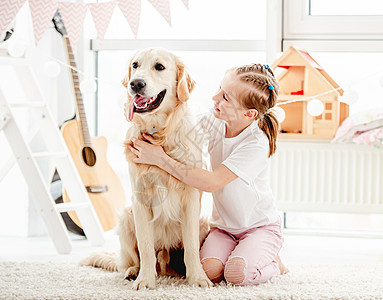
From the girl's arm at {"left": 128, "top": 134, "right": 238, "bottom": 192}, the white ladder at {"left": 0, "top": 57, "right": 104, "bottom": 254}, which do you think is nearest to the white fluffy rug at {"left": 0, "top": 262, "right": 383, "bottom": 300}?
the girl's arm at {"left": 128, "top": 134, "right": 238, "bottom": 192}

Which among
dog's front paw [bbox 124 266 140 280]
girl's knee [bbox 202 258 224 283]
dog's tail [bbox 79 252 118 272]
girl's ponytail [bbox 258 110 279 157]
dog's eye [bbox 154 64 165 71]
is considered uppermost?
dog's eye [bbox 154 64 165 71]

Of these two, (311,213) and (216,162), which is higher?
(216,162)

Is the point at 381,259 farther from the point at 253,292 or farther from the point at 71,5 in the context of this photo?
the point at 71,5

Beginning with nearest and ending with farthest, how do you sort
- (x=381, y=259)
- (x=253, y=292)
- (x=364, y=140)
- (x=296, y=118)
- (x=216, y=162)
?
(x=253, y=292), (x=216, y=162), (x=381, y=259), (x=364, y=140), (x=296, y=118)

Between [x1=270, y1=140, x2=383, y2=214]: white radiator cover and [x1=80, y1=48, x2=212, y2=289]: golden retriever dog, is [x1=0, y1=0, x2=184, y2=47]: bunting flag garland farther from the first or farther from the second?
[x1=270, y1=140, x2=383, y2=214]: white radiator cover

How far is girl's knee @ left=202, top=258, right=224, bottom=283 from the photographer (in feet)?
6.06

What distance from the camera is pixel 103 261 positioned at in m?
2.12

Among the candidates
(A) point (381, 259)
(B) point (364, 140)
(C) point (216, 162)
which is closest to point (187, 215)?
(C) point (216, 162)

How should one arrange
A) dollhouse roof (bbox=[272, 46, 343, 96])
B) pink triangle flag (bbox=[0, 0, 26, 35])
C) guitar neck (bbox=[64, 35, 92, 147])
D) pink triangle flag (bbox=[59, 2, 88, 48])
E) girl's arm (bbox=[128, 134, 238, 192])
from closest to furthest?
girl's arm (bbox=[128, 134, 238, 192]) → pink triangle flag (bbox=[0, 0, 26, 35]) → pink triangle flag (bbox=[59, 2, 88, 48]) → dollhouse roof (bbox=[272, 46, 343, 96]) → guitar neck (bbox=[64, 35, 92, 147])

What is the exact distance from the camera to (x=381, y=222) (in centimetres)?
309

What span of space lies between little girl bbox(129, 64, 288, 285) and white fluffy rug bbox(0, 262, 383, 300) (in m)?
0.09

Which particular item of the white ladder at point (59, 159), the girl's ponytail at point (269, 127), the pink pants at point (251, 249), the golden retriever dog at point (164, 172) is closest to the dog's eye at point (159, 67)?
the golden retriever dog at point (164, 172)

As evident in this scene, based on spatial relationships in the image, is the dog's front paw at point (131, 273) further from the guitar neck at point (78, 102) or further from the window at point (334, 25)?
the window at point (334, 25)

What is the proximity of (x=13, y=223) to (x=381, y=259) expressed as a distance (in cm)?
192
